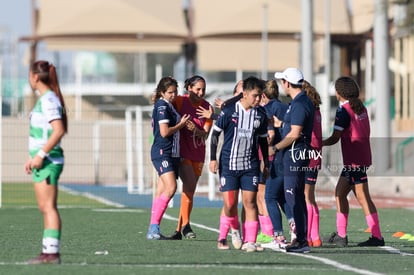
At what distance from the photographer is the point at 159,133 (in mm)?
16297

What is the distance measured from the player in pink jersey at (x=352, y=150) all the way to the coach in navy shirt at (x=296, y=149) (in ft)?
3.74

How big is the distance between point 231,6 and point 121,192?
40205 millimetres

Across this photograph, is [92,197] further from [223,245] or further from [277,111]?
[223,245]

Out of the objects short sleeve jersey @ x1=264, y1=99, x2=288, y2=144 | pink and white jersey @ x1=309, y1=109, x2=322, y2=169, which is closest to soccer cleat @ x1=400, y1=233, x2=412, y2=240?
pink and white jersey @ x1=309, y1=109, x2=322, y2=169

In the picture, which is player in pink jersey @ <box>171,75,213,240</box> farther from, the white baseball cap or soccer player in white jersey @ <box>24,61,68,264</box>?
soccer player in white jersey @ <box>24,61,68,264</box>

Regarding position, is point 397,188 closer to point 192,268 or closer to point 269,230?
point 269,230

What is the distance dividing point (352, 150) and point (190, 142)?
226cm

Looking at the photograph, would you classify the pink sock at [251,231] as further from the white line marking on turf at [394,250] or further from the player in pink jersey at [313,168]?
the white line marking on turf at [394,250]

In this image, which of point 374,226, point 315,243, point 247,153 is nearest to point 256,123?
point 247,153

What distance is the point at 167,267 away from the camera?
39.4ft

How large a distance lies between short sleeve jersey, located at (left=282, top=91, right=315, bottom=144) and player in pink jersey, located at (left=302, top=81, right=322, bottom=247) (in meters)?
0.81

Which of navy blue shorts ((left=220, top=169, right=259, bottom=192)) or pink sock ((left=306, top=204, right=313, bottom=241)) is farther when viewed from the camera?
pink sock ((left=306, top=204, right=313, bottom=241))

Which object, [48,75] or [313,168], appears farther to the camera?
[313,168]

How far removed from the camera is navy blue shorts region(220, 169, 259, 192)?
46.2ft
